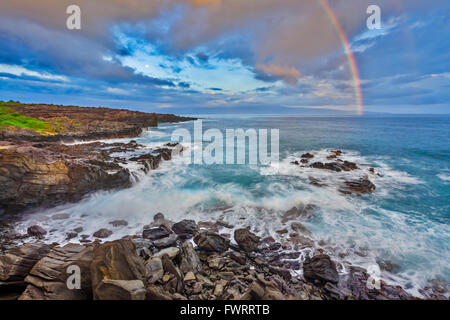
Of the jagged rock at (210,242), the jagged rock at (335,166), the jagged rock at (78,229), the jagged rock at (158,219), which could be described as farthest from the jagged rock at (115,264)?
the jagged rock at (335,166)

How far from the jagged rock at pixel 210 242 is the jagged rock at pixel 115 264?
2.51 meters

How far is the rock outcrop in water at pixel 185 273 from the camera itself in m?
3.59

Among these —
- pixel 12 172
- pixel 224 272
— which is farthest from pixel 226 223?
pixel 12 172

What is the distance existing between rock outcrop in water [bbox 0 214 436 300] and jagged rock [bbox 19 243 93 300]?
14 millimetres

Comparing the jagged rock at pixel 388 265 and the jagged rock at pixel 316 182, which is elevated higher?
the jagged rock at pixel 316 182

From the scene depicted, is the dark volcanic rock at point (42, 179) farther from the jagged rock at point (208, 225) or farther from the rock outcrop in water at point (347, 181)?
the rock outcrop in water at point (347, 181)

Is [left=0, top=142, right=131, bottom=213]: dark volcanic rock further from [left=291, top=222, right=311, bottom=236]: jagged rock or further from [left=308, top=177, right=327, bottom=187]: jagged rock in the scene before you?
[left=308, top=177, right=327, bottom=187]: jagged rock

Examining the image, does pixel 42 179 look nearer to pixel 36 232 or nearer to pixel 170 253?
pixel 36 232

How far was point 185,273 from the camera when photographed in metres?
5.06

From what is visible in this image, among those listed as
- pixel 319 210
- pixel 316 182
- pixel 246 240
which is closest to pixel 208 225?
pixel 246 240

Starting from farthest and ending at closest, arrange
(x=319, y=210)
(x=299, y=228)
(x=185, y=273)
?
1. (x=319, y=210)
2. (x=299, y=228)
3. (x=185, y=273)

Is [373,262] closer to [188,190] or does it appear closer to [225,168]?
[188,190]

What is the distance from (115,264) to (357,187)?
47.0 feet
